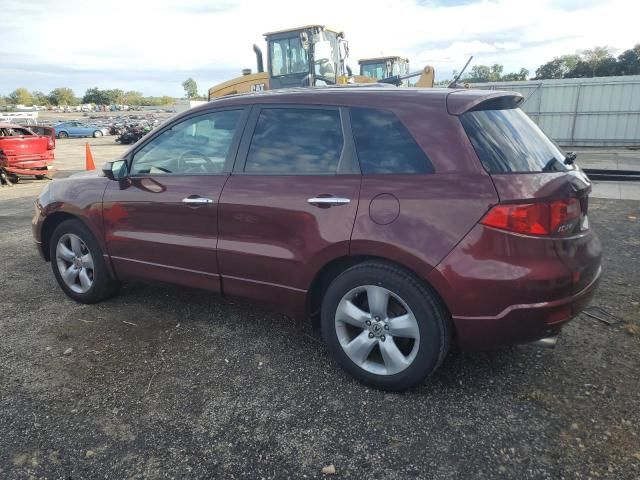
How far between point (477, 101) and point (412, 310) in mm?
1241

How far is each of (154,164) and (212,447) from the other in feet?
7.31

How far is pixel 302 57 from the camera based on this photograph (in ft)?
38.2

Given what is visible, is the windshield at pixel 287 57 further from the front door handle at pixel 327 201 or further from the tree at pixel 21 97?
the tree at pixel 21 97

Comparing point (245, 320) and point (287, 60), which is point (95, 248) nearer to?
point (245, 320)

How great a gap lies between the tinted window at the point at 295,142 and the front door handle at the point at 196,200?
0.36 m

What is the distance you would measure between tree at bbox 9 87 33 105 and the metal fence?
425ft

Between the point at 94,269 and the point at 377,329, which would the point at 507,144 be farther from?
the point at 94,269

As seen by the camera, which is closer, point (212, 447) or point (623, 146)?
point (212, 447)

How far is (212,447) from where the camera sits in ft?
8.20

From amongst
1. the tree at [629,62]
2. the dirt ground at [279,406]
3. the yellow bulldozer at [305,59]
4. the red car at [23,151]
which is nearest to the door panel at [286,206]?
the dirt ground at [279,406]

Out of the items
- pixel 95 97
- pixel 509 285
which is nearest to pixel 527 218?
pixel 509 285

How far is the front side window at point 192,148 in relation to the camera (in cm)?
348

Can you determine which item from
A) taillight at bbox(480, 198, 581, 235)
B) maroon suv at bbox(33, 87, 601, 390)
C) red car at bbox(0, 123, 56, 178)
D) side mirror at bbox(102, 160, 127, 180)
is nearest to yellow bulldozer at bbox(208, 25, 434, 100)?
red car at bbox(0, 123, 56, 178)

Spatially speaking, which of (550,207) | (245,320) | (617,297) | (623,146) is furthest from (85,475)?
(623,146)
